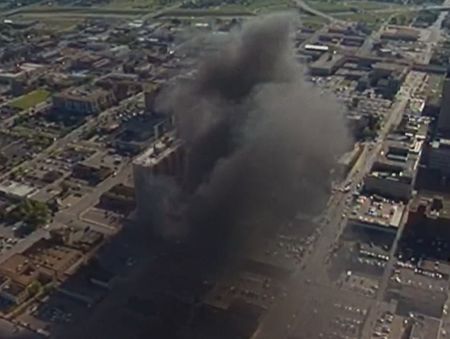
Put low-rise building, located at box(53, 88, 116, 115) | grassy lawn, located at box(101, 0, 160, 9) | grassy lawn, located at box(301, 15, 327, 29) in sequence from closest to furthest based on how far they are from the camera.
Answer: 1. low-rise building, located at box(53, 88, 116, 115)
2. grassy lawn, located at box(301, 15, 327, 29)
3. grassy lawn, located at box(101, 0, 160, 9)

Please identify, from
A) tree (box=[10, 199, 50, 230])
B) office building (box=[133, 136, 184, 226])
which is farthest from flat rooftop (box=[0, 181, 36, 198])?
office building (box=[133, 136, 184, 226])

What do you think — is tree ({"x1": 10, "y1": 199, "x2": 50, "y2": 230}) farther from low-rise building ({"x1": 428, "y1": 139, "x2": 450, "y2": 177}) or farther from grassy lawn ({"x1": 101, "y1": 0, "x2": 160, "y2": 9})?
grassy lawn ({"x1": 101, "y1": 0, "x2": 160, "y2": 9})

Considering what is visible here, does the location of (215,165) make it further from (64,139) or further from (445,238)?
(64,139)

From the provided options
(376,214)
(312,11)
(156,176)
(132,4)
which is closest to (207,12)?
(132,4)

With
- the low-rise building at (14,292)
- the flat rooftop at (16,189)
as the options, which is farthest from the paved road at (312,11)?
the low-rise building at (14,292)

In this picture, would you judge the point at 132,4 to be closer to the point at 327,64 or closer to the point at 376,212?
the point at 327,64

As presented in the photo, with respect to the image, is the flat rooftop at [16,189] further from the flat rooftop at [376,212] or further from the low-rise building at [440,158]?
the low-rise building at [440,158]

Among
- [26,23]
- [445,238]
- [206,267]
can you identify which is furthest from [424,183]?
[26,23]
